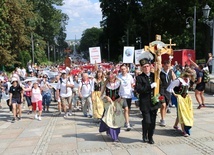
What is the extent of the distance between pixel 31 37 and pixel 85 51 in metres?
114

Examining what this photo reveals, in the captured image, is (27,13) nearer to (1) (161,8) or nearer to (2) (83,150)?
(1) (161,8)

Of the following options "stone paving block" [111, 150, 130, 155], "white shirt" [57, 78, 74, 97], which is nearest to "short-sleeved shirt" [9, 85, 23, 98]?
"white shirt" [57, 78, 74, 97]

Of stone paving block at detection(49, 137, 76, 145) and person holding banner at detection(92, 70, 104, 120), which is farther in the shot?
person holding banner at detection(92, 70, 104, 120)

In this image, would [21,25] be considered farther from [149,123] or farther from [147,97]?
[149,123]

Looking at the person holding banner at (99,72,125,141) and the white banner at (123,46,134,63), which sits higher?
the white banner at (123,46,134,63)

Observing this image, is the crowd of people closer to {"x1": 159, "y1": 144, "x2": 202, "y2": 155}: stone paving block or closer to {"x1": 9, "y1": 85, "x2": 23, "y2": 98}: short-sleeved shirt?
{"x1": 9, "y1": 85, "x2": 23, "y2": 98}: short-sleeved shirt

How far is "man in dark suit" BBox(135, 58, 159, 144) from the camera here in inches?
275

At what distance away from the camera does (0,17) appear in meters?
35.4

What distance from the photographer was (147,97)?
709cm

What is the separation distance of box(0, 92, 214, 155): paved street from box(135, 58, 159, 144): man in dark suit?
0.42m

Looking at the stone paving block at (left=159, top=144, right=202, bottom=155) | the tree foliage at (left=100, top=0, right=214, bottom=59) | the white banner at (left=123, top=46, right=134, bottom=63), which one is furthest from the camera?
the tree foliage at (left=100, top=0, right=214, bottom=59)

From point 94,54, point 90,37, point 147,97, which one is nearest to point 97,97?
point 147,97

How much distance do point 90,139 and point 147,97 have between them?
1855 mm

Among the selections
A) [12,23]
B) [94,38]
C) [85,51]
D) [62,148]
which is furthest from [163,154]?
[85,51]
